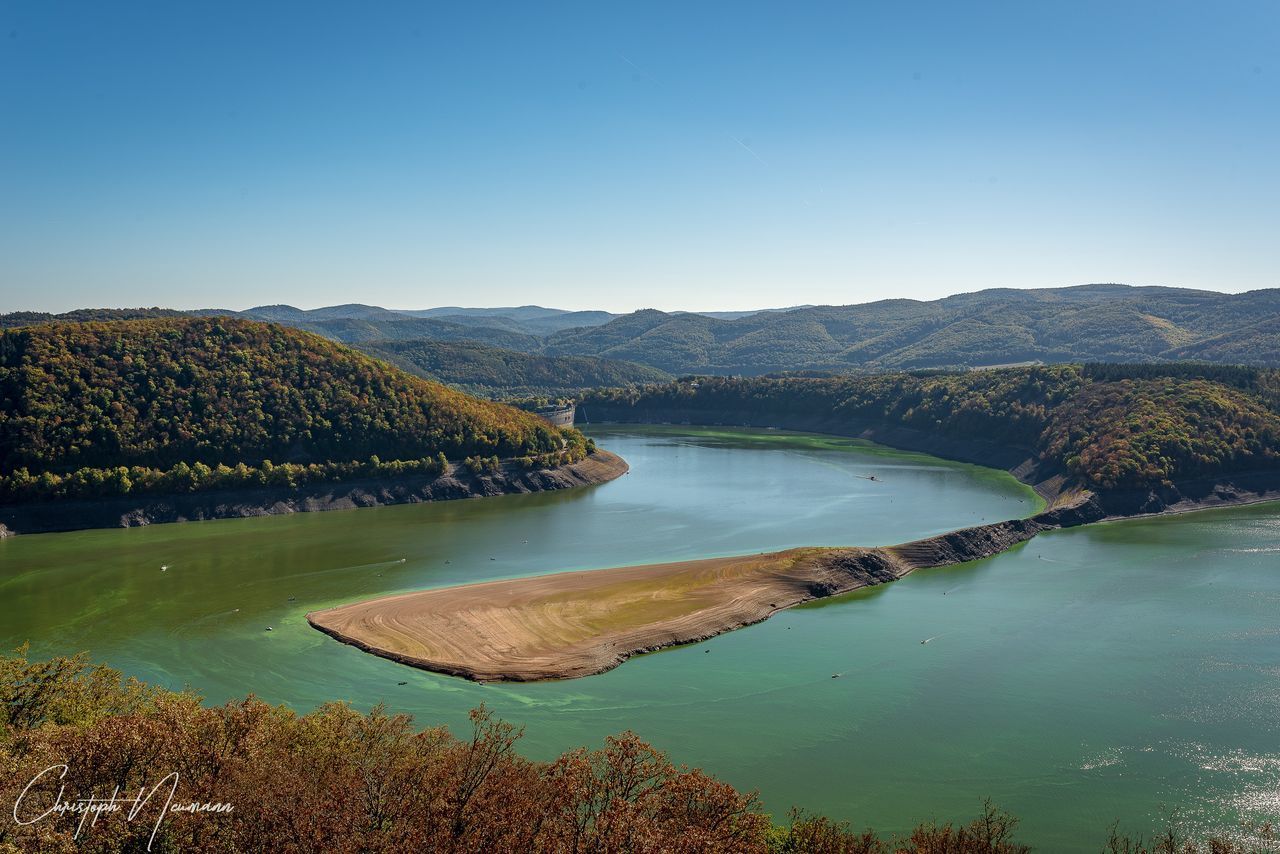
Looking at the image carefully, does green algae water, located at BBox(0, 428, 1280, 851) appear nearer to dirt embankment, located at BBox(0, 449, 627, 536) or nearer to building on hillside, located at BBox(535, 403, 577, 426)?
dirt embankment, located at BBox(0, 449, 627, 536)

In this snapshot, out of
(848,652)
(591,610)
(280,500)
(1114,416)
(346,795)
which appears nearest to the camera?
(346,795)

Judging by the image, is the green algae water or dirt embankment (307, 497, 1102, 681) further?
dirt embankment (307, 497, 1102, 681)

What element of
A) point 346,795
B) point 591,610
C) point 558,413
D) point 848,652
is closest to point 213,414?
point 591,610

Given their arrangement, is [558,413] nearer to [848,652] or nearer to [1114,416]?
[1114,416]

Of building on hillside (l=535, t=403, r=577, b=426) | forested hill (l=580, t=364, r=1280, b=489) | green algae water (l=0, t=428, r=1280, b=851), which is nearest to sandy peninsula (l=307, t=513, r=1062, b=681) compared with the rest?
green algae water (l=0, t=428, r=1280, b=851)

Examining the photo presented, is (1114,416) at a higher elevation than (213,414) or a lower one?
higher

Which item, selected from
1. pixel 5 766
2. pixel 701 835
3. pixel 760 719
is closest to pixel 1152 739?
pixel 760 719

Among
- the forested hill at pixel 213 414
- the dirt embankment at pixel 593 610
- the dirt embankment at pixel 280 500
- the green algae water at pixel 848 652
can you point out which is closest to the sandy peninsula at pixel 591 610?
the dirt embankment at pixel 593 610
